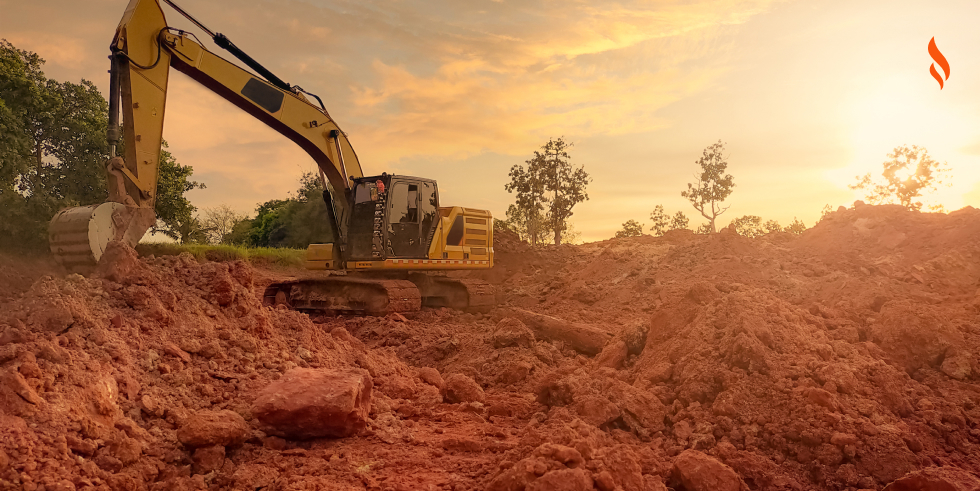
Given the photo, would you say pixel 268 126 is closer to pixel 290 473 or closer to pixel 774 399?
pixel 290 473

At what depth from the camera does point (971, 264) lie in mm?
11938

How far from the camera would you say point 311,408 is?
4.34 meters

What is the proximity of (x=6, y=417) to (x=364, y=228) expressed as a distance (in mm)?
8748

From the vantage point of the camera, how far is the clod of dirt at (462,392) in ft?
19.6

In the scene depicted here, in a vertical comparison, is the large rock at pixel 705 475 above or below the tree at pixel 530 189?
below

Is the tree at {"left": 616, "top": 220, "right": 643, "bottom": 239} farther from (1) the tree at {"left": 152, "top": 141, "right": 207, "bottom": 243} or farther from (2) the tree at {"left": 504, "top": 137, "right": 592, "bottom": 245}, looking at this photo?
(1) the tree at {"left": 152, "top": 141, "right": 207, "bottom": 243}

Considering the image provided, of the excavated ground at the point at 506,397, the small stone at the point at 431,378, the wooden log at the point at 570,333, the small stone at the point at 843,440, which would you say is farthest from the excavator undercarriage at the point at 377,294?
the small stone at the point at 843,440

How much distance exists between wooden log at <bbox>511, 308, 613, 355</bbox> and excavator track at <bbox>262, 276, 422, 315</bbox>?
3.36 m

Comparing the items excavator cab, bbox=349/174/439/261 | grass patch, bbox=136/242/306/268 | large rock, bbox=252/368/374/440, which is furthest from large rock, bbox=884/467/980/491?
grass patch, bbox=136/242/306/268

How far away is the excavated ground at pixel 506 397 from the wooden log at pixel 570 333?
1.89 ft

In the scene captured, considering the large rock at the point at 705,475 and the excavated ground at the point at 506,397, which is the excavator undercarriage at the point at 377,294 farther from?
the large rock at the point at 705,475

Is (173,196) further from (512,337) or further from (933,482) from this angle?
(933,482)

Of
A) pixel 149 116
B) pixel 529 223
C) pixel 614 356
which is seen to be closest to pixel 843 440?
pixel 614 356

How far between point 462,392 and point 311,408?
1982 mm
